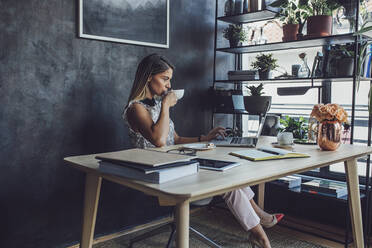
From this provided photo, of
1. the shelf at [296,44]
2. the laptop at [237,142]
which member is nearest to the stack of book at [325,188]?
the laptop at [237,142]

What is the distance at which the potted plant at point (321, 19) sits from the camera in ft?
7.94

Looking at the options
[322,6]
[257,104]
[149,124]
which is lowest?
[149,124]

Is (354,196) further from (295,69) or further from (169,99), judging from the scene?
(169,99)

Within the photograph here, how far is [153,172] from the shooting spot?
3.49 ft

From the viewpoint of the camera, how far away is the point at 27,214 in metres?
2.10

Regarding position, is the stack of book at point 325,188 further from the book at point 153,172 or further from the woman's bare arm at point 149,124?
the book at point 153,172

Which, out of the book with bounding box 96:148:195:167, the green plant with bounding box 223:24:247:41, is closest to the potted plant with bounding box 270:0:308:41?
the green plant with bounding box 223:24:247:41

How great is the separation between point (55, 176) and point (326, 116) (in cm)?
176

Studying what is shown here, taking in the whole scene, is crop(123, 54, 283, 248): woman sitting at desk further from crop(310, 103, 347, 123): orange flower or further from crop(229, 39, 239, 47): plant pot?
crop(229, 39, 239, 47): plant pot

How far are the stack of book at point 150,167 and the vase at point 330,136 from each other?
100 centimetres

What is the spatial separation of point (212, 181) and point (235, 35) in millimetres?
2254

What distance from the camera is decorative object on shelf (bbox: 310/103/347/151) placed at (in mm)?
1875

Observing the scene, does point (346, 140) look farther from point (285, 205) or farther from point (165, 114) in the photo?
point (165, 114)

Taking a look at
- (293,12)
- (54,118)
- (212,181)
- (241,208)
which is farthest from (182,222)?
(293,12)
